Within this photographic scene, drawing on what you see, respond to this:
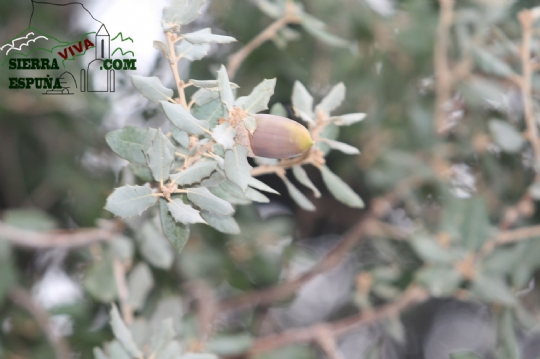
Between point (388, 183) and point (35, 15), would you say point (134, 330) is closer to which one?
point (388, 183)

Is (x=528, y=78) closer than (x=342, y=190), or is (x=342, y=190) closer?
(x=342, y=190)

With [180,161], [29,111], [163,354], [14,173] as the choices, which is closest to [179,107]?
[180,161]

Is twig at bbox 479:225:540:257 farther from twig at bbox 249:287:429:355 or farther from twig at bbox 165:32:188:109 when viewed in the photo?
twig at bbox 165:32:188:109

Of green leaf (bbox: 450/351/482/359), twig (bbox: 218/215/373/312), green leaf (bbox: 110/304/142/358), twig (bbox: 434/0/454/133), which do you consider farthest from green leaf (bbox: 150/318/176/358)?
twig (bbox: 434/0/454/133)

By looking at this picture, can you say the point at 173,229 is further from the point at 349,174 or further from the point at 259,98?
the point at 349,174

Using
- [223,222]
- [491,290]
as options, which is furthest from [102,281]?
[491,290]

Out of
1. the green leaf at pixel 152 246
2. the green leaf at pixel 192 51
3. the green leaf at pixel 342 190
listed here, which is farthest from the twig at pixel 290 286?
the green leaf at pixel 192 51

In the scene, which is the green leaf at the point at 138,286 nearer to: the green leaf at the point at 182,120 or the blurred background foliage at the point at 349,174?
the blurred background foliage at the point at 349,174
